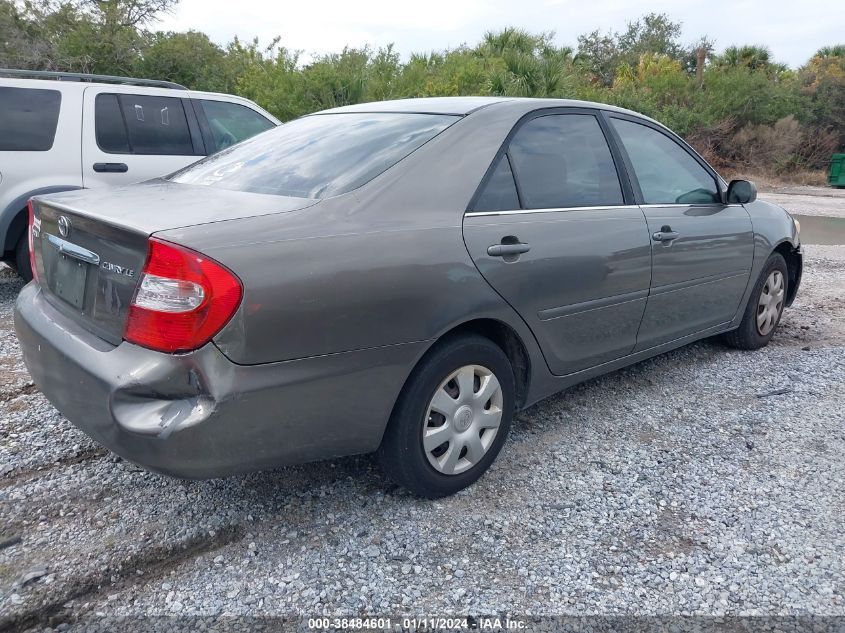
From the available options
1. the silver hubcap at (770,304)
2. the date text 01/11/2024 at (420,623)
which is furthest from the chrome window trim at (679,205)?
the date text 01/11/2024 at (420,623)

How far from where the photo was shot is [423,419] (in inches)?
107

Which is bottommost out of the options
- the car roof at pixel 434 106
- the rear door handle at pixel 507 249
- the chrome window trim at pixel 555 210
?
the rear door handle at pixel 507 249

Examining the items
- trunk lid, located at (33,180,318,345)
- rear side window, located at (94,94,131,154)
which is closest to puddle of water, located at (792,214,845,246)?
rear side window, located at (94,94,131,154)

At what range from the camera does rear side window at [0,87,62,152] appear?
5.60 metres

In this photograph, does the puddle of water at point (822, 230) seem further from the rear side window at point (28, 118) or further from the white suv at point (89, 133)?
the rear side window at point (28, 118)

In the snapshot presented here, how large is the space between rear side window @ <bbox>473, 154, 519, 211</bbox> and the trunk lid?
772 millimetres

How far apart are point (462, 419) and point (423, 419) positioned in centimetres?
22

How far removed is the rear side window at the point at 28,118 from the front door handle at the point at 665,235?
16.1ft

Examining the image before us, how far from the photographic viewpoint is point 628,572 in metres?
2.48

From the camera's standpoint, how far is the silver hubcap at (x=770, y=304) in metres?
4.97

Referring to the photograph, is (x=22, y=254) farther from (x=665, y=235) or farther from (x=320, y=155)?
(x=665, y=235)

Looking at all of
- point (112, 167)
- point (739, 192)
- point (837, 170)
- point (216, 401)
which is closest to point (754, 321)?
point (739, 192)

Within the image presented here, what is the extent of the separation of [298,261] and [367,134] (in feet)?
3.44

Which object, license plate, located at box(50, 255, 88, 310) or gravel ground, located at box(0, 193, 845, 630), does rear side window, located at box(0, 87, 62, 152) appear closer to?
gravel ground, located at box(0, 193, 845, 630)
